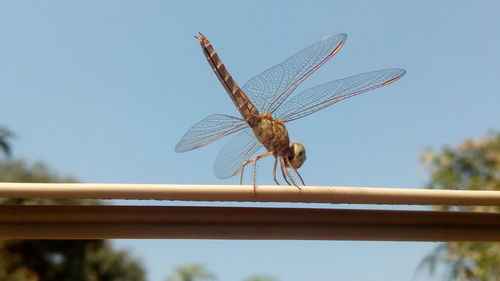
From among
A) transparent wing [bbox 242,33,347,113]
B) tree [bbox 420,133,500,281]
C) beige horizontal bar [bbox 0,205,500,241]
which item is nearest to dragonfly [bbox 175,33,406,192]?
transparent wing [bbox 242,33,347,113]

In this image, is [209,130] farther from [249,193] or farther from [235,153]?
[249,193]

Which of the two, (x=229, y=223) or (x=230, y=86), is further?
(x=230, y=86)

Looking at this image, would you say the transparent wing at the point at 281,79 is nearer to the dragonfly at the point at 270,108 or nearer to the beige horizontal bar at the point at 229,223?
the dragonfly at the point at 270,108

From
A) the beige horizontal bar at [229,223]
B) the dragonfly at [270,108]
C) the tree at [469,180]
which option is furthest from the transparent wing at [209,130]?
the tree at [469,180]

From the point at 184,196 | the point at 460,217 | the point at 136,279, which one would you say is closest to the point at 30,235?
the point at 184,196

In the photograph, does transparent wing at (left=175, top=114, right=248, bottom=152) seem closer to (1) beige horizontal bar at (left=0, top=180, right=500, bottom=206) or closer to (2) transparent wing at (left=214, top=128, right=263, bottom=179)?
(2) transparent wing at (left=214, top=128, right=263, bottom=179)

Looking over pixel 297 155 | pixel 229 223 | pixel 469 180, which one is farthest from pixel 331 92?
pixel 469 180
